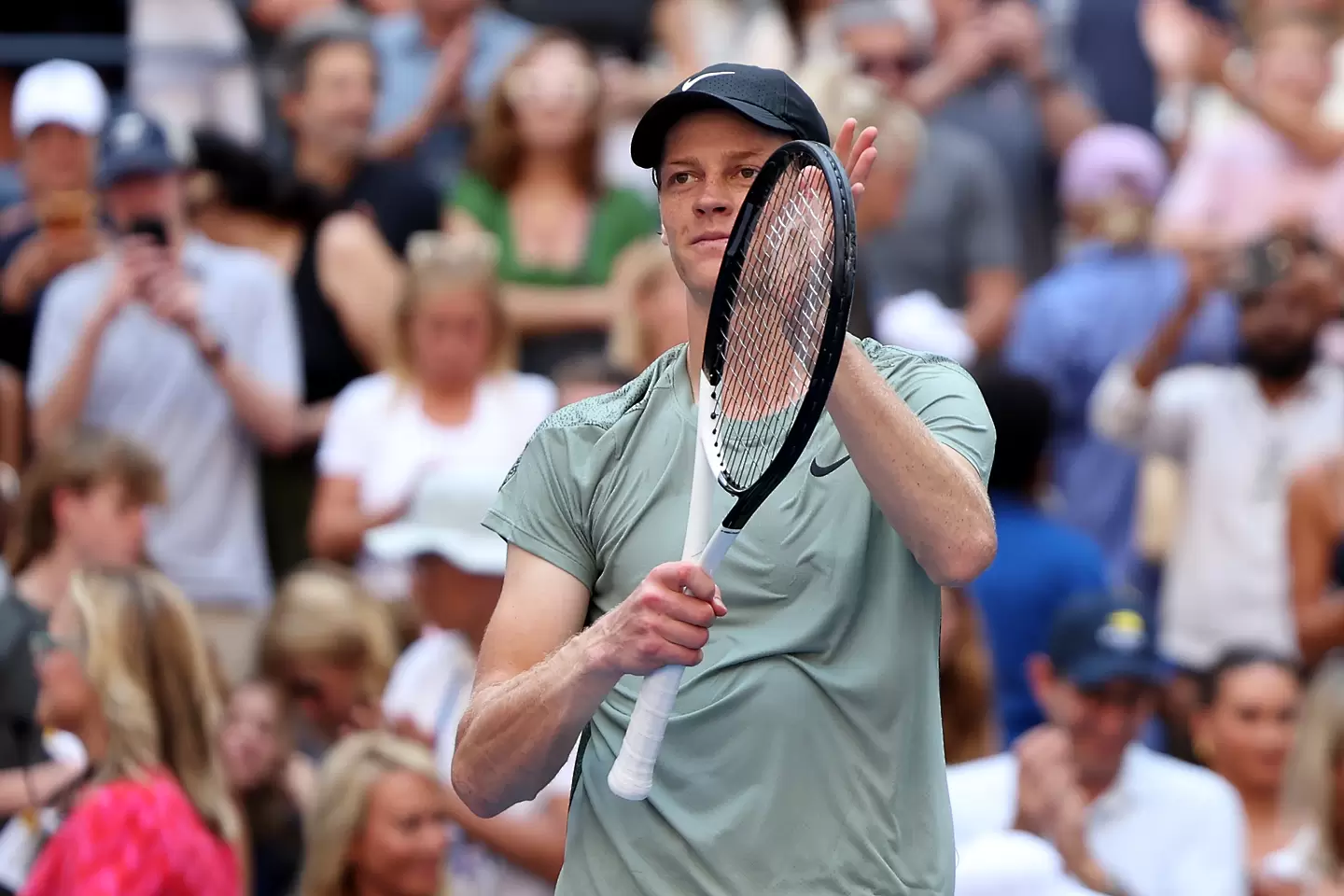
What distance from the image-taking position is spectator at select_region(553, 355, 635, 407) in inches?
277

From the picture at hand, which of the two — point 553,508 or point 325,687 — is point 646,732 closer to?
point 553,508

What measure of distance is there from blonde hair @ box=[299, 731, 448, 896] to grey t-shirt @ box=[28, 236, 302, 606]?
6.71ft

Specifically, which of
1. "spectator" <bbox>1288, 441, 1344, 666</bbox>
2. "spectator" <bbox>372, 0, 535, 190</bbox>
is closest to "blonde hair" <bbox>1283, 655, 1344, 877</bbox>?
"spectator" <bbox>1288, 441, 1344, 666</bbox>

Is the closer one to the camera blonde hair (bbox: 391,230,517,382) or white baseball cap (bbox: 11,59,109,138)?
blonde hair (bbox: 391,230,517,382)

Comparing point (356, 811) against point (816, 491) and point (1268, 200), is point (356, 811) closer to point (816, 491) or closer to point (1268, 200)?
point (816, 491)

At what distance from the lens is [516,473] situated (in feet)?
10.2

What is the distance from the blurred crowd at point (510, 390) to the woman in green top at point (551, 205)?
0.02m

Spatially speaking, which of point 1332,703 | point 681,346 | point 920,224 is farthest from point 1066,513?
point 681,346

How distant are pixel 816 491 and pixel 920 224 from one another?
6176mm

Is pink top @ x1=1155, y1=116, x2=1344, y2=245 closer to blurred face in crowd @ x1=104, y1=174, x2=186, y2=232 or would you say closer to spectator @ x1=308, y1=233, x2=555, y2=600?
spectator @ x1=308, y1=233, x2=555, y2=600

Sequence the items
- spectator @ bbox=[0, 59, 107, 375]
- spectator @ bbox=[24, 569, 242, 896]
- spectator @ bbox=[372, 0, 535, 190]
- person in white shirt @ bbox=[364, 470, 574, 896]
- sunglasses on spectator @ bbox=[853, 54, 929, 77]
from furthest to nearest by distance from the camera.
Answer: sunglasses on spectator @ bbox=[853, 54, 929, 77], spectator @ bbox=[372, 0, 535, 190], spectator @ bbox=[0, 59, 107, 375], person in white shirt @ bbox=[364, 470, 574, 896], spectator @ bbox=[24, 569, 242, 896]

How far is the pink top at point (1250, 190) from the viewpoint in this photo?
29.0 feet

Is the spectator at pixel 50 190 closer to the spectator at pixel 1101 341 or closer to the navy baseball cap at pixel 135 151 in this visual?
the navy baseball cap at pixel 135 151

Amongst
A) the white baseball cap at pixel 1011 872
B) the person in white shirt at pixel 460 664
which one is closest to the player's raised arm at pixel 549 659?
the white baseball cap at pixel 1011 872
